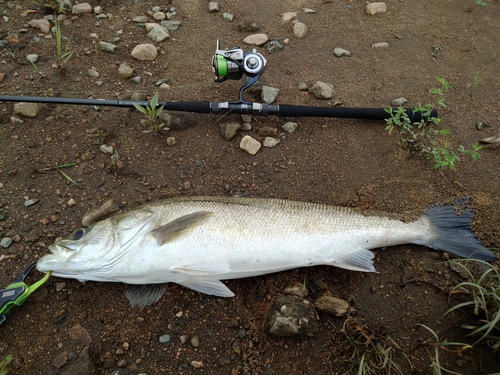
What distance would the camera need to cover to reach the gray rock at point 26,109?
145 inches

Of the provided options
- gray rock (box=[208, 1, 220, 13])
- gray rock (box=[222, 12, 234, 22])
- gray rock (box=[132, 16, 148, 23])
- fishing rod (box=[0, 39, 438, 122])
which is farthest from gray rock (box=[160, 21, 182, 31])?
fishing rod (box=[0, 39, 438, 122])

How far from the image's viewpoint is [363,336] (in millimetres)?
2596

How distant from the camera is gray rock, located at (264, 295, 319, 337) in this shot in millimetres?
2562

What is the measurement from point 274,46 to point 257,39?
274 mm

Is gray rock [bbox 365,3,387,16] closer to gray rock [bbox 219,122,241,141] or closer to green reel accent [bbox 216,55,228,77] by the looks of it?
green reel accent [bbox 216,55,228,77]

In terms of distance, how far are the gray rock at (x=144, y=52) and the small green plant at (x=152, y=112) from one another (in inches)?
39.6

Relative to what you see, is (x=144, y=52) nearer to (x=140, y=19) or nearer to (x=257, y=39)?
(x=140, y=19)

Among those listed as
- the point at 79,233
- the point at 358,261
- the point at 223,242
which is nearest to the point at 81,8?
the point at 79,233

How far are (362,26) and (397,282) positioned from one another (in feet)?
11.9

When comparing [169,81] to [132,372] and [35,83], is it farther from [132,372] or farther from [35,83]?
[132,372]

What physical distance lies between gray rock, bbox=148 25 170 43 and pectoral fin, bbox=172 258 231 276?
128 inches

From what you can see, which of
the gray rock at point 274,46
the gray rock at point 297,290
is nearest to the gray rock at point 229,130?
the gray rock at point 274,46

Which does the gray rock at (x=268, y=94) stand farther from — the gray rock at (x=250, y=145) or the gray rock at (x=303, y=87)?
the gray rock at (x=250, y=145)

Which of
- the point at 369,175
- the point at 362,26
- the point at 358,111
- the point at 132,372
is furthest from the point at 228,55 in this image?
the point at 132,372
